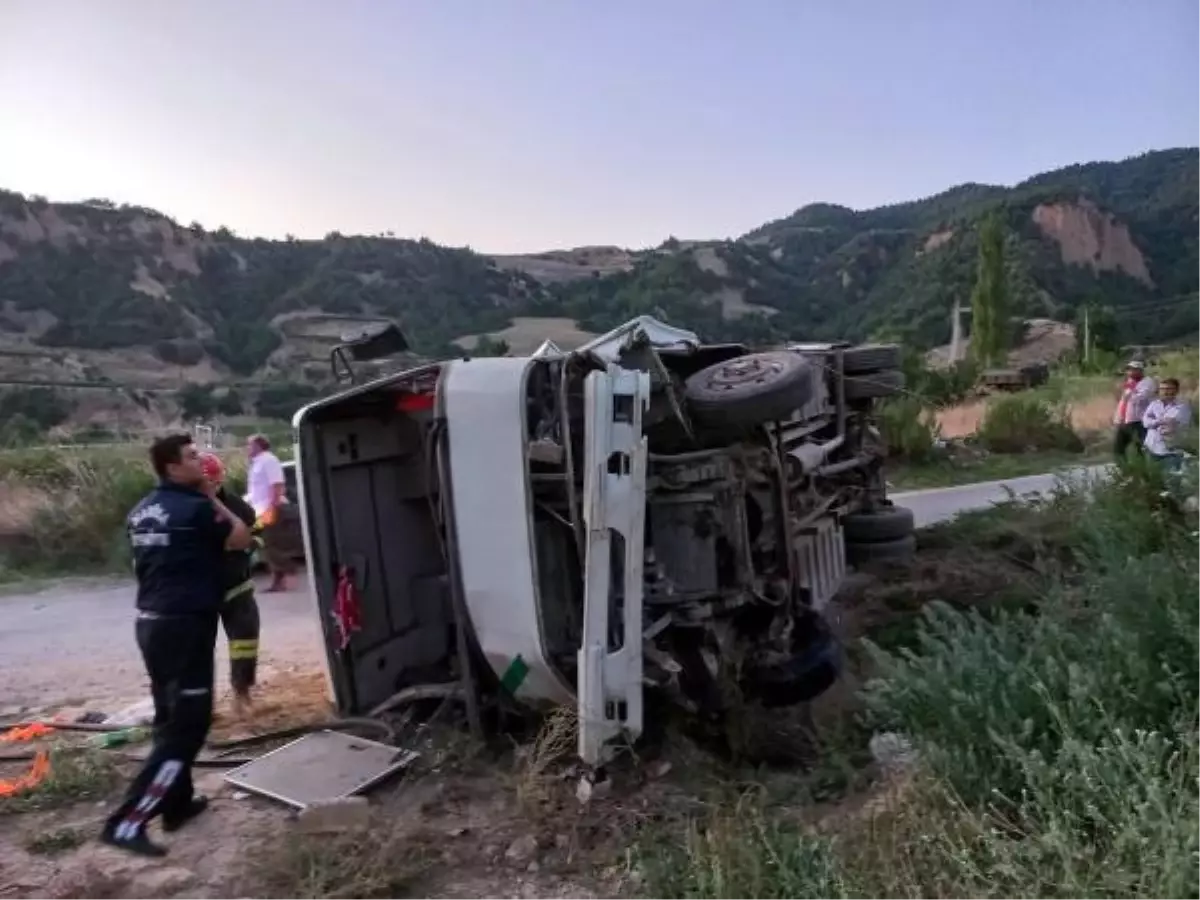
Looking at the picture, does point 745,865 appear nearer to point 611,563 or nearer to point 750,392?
point 611,563

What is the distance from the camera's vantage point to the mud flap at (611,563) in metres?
3.93

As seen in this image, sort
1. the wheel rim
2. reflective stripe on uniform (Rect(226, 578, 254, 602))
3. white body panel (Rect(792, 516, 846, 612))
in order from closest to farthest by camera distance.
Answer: the wheel rim
reflective stripe on uniform (Rect(226, 578, 254, 602))
white body panel (Rect(792, 516, 846, 612))

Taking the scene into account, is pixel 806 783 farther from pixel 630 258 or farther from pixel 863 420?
pixel 630 258

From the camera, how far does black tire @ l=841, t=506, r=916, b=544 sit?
7.09 meters

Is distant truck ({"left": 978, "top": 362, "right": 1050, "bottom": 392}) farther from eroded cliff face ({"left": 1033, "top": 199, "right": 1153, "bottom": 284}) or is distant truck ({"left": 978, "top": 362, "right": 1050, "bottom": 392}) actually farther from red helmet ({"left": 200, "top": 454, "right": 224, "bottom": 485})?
eroded cliff face ({"left": 1033, "top": 199, "right": 1153, "bottom": 284})

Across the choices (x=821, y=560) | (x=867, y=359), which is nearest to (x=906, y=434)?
(x=867, y=359)

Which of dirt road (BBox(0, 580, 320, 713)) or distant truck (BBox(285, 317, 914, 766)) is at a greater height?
distant truck (BBox(285, 317, 914, 766))

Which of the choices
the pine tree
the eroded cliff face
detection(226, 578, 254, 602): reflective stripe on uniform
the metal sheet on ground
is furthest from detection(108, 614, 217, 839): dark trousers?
the eroded cliff face

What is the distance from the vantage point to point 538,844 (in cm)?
371

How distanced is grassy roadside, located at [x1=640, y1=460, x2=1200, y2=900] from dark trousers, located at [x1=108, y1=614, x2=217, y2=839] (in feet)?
6.05

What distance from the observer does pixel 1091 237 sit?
64.7 meters

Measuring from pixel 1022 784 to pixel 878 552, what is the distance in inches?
161

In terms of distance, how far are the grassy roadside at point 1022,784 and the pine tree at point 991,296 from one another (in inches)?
1774

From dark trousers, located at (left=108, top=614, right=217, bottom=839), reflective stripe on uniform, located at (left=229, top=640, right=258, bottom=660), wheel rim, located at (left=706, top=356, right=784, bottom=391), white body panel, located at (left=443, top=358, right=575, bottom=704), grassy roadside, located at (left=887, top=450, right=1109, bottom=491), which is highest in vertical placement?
wheel rim, located at (left=706, top=356, right=784, bottom=391)
